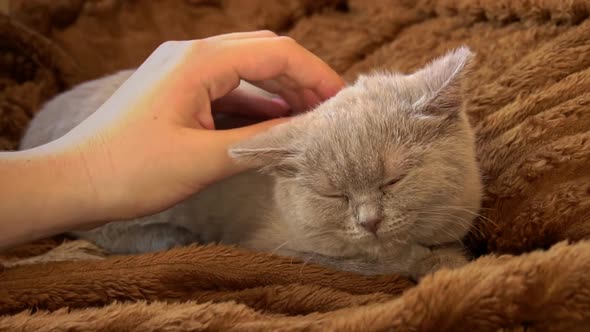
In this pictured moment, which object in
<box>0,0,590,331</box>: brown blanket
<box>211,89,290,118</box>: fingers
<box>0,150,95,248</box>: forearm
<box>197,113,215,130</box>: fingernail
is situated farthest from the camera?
<box>211,89,290,118</box>: fingers

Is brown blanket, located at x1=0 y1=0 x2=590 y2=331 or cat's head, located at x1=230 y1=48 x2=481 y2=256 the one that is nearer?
brown blanket, located at x1=0 y1=0 x2=590 y2=331

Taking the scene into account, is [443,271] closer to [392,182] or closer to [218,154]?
[392,182]

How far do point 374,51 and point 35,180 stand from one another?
3.39 feet

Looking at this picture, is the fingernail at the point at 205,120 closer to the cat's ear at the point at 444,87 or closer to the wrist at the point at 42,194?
the wrist at the point at 42,194

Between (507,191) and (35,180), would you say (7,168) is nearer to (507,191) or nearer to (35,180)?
(35,180)

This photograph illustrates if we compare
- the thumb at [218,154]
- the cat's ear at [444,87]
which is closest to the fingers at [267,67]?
the thumb at [218,154]

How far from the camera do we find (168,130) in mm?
1048

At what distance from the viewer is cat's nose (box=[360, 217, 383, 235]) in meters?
1.01

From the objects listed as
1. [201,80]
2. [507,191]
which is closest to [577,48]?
[507,191]

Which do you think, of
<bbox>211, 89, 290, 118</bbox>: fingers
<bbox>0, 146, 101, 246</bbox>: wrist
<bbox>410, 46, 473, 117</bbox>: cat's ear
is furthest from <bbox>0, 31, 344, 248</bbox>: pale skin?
<bbox>410, 46, 473, 117</bbox>: cat's ear

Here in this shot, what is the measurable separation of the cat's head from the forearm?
10.5 inches

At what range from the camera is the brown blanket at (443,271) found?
0.77 metres

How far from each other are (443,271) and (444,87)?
12.8 inches

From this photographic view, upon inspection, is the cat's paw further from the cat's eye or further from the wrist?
the wrist
